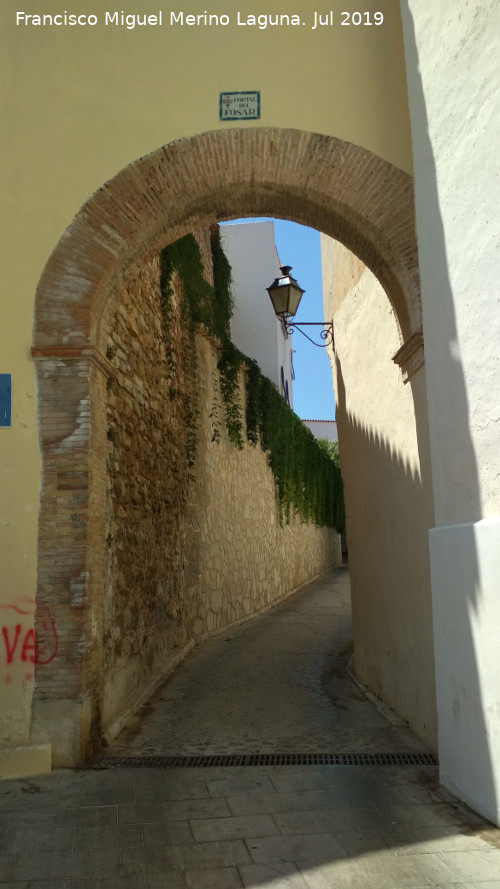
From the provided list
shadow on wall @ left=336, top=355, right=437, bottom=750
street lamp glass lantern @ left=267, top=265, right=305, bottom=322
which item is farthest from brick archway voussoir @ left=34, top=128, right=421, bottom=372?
street lamp glass lantern @ left=267, top=265, right=305, bottom=322

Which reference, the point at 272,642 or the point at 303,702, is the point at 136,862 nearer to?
the point at 303,702

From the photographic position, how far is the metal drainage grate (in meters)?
4.37

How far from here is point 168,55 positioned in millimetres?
5285

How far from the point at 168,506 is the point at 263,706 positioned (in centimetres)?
262

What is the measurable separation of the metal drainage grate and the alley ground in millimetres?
24

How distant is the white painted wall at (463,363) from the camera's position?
3498 millimetres

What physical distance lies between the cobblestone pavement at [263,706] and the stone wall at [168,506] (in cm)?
31

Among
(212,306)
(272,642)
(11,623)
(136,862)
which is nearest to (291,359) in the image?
(212,306)

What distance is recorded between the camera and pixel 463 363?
12.6ft

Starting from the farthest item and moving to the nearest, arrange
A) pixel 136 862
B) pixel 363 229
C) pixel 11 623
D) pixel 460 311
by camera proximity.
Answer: pixel 363 229 < pixel 11 623 < pixel 460 311 < pixel 136 862

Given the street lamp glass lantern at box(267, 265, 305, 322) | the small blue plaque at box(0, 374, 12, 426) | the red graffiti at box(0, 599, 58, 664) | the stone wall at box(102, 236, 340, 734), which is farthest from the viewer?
the street lamp glass lantern at box(267, 265, 305, 322)

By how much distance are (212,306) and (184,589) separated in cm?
432

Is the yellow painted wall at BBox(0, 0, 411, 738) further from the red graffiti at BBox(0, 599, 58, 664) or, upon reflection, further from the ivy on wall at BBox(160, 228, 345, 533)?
the ivy on wall at BBox(160, 228, 345, 533)

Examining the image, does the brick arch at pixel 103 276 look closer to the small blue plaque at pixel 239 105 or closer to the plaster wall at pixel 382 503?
the small blue plaque at pixel 239 105
